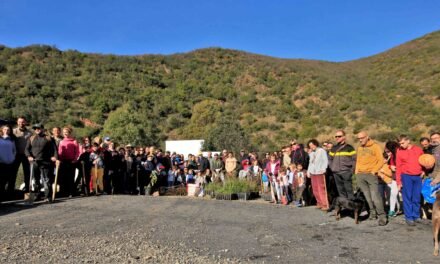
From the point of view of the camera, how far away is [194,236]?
287 inches

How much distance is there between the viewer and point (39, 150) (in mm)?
10250

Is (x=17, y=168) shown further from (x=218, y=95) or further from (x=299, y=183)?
(x=218, y=95)

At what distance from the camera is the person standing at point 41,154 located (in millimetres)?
10258

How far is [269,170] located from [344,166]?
495 cm

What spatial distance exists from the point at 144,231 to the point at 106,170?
251 inches

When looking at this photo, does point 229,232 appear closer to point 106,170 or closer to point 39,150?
point 39,150

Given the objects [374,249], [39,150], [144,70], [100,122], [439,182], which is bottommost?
[374,249]

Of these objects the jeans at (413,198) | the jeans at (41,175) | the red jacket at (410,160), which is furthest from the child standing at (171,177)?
the jeans at (413,198)

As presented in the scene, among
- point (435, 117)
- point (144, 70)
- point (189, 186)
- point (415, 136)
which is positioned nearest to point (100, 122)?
point (144, 70)

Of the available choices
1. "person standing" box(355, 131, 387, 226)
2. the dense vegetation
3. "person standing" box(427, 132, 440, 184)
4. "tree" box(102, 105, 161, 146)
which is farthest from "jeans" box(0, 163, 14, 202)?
"tree" box(102, 105, 161, 146)

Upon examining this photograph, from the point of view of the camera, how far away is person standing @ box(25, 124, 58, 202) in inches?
404

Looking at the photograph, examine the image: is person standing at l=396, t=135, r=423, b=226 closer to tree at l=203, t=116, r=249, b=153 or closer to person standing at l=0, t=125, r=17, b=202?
person standing at l=0, t=125, r=17, b=202

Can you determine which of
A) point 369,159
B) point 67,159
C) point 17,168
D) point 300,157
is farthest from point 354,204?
point 17,168

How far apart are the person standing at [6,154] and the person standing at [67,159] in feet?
4.73
